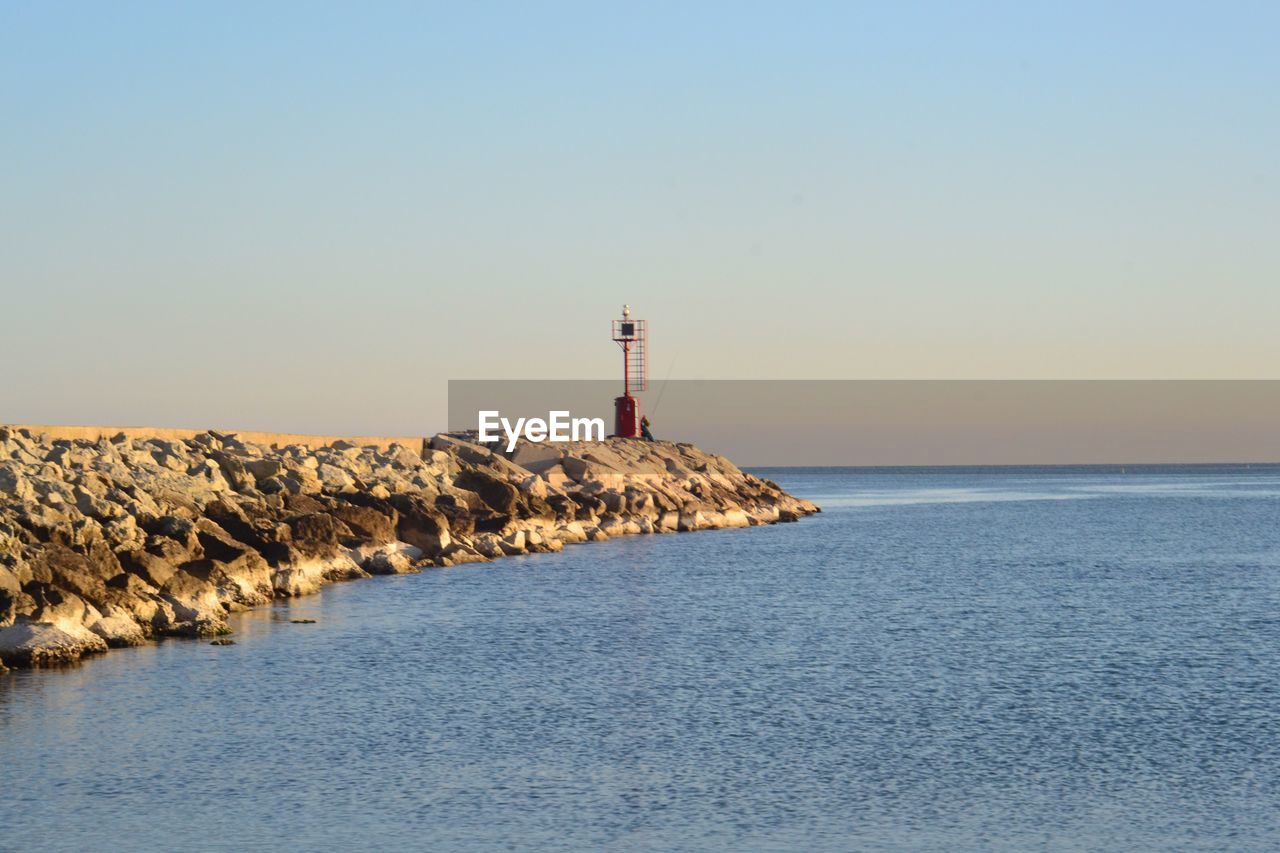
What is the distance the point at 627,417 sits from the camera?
67.6 metres

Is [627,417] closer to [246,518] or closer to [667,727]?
[246,518]

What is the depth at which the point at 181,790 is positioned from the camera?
1288 cm

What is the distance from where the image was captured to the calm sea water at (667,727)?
11828mm

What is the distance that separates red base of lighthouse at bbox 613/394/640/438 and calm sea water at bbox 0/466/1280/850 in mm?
36934

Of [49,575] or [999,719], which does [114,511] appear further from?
[999,719]

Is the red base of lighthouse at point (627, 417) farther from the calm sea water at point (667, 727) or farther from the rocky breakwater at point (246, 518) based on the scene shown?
the calm sea water at point (667, 727)

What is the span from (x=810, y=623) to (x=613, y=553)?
56.2ft

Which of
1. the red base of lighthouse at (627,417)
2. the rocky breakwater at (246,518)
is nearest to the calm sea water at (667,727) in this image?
the rocky breakwater at (246,518)

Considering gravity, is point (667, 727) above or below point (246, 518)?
below

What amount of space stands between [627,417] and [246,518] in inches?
1503

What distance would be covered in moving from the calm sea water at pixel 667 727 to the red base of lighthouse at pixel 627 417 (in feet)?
121

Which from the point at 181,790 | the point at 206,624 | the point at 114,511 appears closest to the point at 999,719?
the point at 181,790

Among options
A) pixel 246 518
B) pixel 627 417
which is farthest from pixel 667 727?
pixel 627 417

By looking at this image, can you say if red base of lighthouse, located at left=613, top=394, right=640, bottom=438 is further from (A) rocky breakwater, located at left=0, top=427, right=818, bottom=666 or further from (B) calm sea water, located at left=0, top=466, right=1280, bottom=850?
(B) calm sea water, located at left=0, top=466, right=1280, bottom=850
